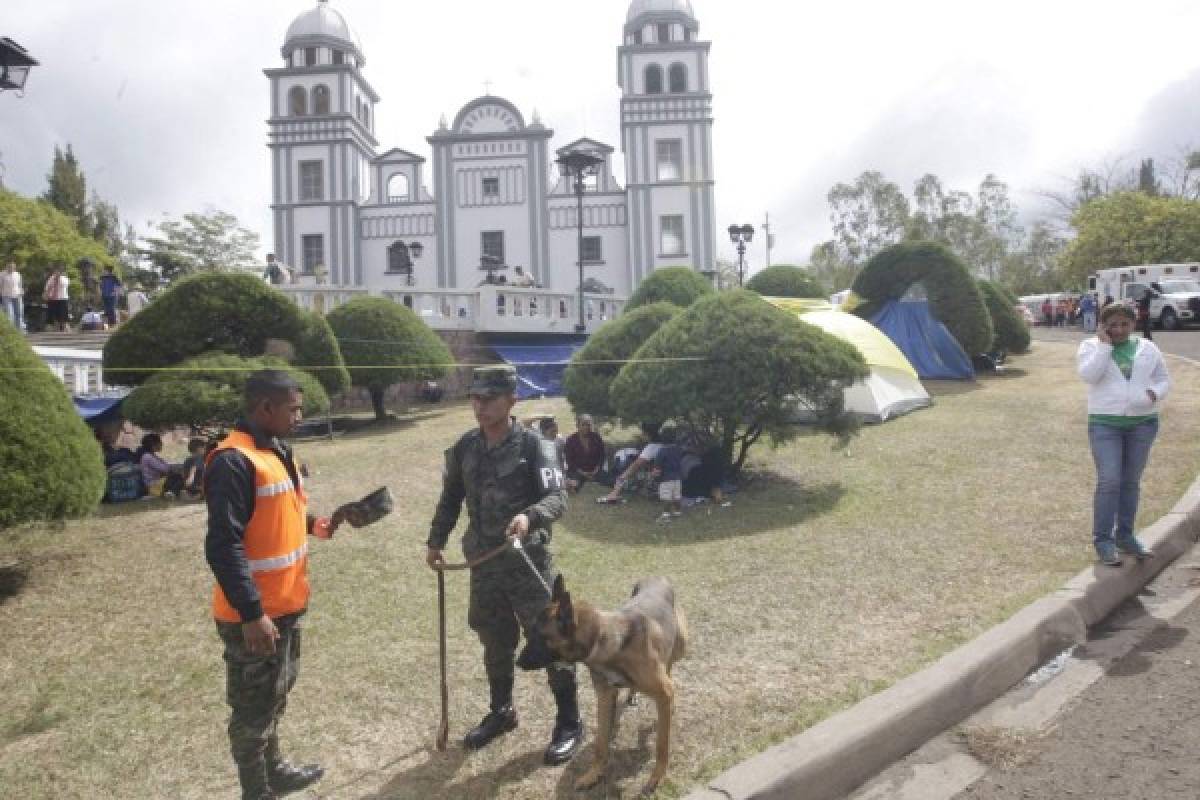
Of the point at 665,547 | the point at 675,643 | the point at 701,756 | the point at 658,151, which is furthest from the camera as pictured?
the point at 658,151

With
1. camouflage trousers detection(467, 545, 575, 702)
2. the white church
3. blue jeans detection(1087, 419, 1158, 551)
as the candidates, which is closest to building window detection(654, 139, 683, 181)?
the white church

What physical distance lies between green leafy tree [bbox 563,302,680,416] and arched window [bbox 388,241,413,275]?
2482 centimetres

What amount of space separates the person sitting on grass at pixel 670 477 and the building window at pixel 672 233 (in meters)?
26.7

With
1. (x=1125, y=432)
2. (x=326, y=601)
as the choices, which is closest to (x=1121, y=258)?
(x=1125, y=432)

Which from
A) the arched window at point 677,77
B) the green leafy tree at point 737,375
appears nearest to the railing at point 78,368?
the green leafy tree at point 737,375

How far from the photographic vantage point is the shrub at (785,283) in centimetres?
2044

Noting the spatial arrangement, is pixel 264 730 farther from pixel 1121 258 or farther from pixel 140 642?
pixel 1121 258

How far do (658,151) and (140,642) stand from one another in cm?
3188

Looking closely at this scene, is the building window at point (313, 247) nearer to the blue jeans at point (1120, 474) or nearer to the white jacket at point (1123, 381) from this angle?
the white jacket at point (1123, 381)

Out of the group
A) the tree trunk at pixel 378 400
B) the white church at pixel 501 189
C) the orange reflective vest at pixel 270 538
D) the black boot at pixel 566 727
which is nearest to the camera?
the orange reflective vest at pixel 270 538

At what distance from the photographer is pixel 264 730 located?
3057 mm

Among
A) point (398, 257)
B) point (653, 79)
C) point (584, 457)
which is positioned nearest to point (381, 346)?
point (584, 457)

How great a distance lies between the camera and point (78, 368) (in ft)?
38.8

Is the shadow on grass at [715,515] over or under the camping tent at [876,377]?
under
